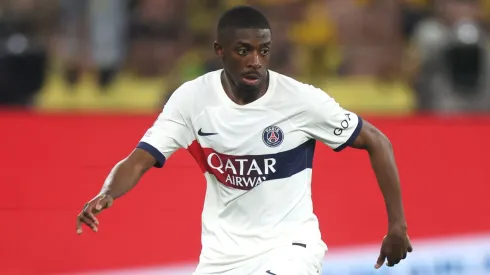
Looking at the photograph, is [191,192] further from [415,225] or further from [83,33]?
[83,33]

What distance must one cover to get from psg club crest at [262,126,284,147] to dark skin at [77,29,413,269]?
0.15 m

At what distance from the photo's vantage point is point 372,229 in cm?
673

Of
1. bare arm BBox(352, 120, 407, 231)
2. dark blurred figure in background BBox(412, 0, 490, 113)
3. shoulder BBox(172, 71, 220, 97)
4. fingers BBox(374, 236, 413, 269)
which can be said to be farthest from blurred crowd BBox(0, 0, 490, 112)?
fingers BBox(374, 236, 413, 269)

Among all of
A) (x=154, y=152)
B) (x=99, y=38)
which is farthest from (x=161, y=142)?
(x=99, y=38)

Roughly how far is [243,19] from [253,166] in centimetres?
61

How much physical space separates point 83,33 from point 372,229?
16.9 feet

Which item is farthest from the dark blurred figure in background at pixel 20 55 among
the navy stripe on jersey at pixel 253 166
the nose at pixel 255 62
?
the nose at pixel 255 62

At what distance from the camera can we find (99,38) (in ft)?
35.8

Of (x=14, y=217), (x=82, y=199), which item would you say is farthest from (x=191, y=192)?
(x=14, y=217)

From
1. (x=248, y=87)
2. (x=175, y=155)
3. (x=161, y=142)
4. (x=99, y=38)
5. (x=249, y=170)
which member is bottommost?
(x=249, y=170)

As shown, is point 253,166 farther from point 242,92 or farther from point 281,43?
point 281,43

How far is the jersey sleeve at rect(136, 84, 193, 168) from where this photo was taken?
462 cm

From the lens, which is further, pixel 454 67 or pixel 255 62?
pixel 454 67

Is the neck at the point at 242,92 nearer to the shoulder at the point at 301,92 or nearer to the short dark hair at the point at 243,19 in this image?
the shoulder at the point at 301,92
